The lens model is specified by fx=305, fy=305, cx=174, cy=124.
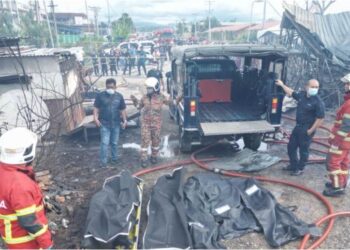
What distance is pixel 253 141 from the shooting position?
7.39 m

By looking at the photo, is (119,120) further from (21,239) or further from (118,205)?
(21,239)

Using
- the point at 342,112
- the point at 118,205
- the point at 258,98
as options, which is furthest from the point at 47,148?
the point at 342,112

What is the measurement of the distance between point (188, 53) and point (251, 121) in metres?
2.22

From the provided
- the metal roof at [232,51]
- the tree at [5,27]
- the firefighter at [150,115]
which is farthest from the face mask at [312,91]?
the tree at [5,27]

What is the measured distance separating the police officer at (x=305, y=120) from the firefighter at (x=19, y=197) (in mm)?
4930

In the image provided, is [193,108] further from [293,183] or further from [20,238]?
[20,238]

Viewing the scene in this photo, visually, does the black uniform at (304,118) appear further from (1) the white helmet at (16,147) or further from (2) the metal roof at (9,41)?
(2) the metal roof at (9,41)

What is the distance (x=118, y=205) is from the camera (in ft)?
14.1

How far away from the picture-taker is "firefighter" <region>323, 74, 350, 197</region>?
17.3 feet

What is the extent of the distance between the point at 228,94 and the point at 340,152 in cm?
412

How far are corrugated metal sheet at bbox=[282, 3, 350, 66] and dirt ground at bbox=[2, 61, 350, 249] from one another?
5213mm

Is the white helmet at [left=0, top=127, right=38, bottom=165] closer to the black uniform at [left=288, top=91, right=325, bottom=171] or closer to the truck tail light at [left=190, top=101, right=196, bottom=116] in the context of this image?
the truck tail light at [left=190, top=101, right=196, bottom=116]

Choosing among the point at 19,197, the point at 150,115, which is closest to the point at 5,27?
the point at 150,115

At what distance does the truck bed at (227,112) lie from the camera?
7.39 metres
